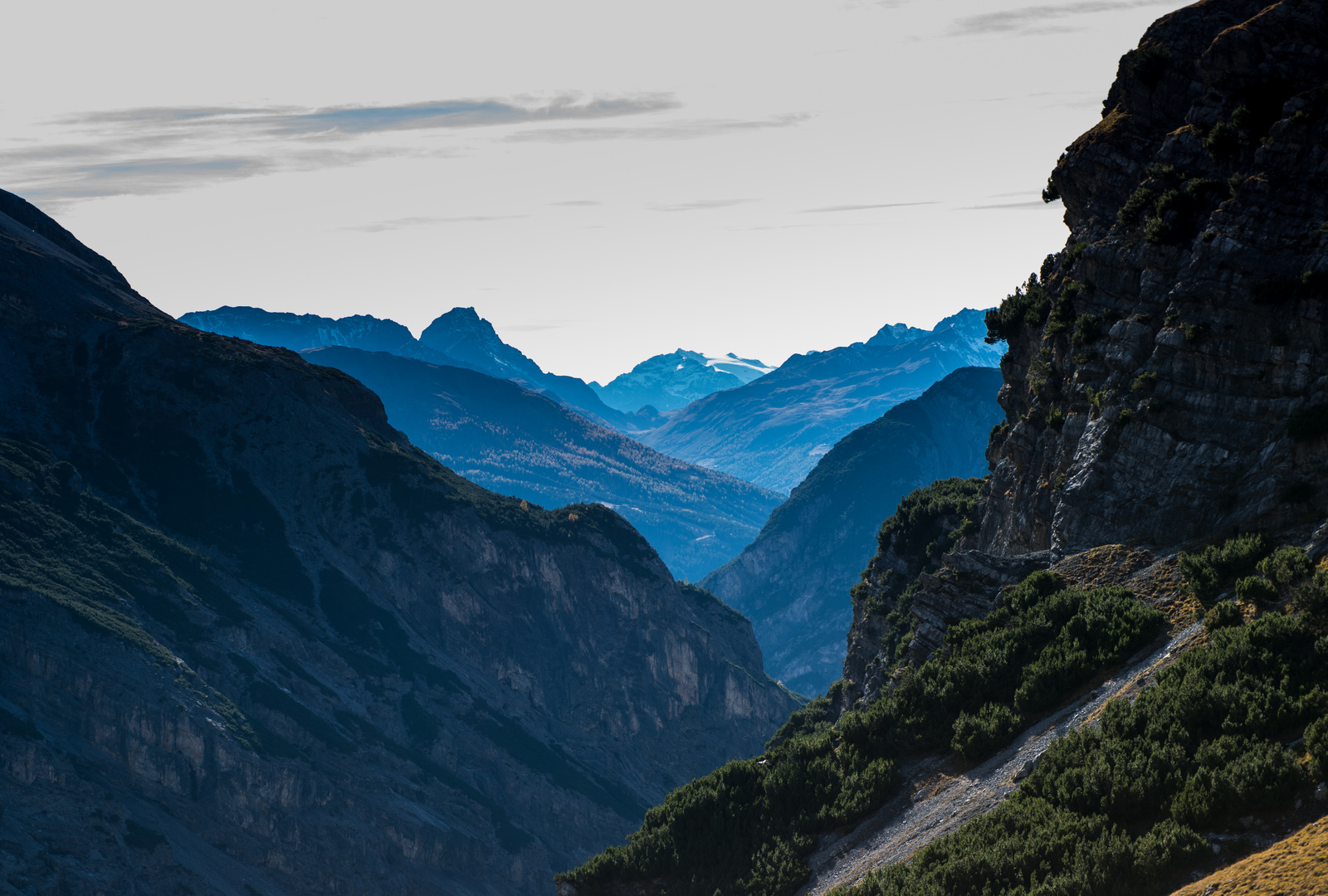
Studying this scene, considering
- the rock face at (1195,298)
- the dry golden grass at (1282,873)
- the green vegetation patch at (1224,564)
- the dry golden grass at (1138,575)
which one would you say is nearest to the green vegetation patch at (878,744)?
the dry golden grass at (1138,575)

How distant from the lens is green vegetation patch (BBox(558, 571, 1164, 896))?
39.7 metres

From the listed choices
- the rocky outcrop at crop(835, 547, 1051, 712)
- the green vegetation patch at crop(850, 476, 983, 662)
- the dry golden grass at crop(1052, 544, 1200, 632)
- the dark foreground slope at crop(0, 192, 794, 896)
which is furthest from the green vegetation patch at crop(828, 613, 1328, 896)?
the dark foreground slope at crop(0, 192, 794, 896)

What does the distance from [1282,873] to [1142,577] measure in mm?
20839

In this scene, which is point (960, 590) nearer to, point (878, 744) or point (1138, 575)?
point (1138, 575)

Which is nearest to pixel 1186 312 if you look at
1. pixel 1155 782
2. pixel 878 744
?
pixel 878 744

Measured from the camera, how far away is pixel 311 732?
424ft

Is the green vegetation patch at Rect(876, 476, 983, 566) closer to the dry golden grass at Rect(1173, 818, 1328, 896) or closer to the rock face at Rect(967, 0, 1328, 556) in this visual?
the rock face at Rect(967, 0, 1328, 556)

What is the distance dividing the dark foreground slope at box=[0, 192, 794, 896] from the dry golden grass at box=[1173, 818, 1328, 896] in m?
100.0

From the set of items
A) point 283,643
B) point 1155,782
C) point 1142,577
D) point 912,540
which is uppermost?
point 1142,577

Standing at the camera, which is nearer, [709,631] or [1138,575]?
[1138,575]

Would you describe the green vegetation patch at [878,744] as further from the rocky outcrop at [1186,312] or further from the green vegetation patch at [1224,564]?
the rocky outcrop at [1186,312]

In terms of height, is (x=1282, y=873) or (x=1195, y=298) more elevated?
(x=1195, y=298)

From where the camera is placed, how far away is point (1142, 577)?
139 ft

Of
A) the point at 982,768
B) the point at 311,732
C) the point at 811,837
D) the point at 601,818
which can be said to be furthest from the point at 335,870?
the point at 982,768
